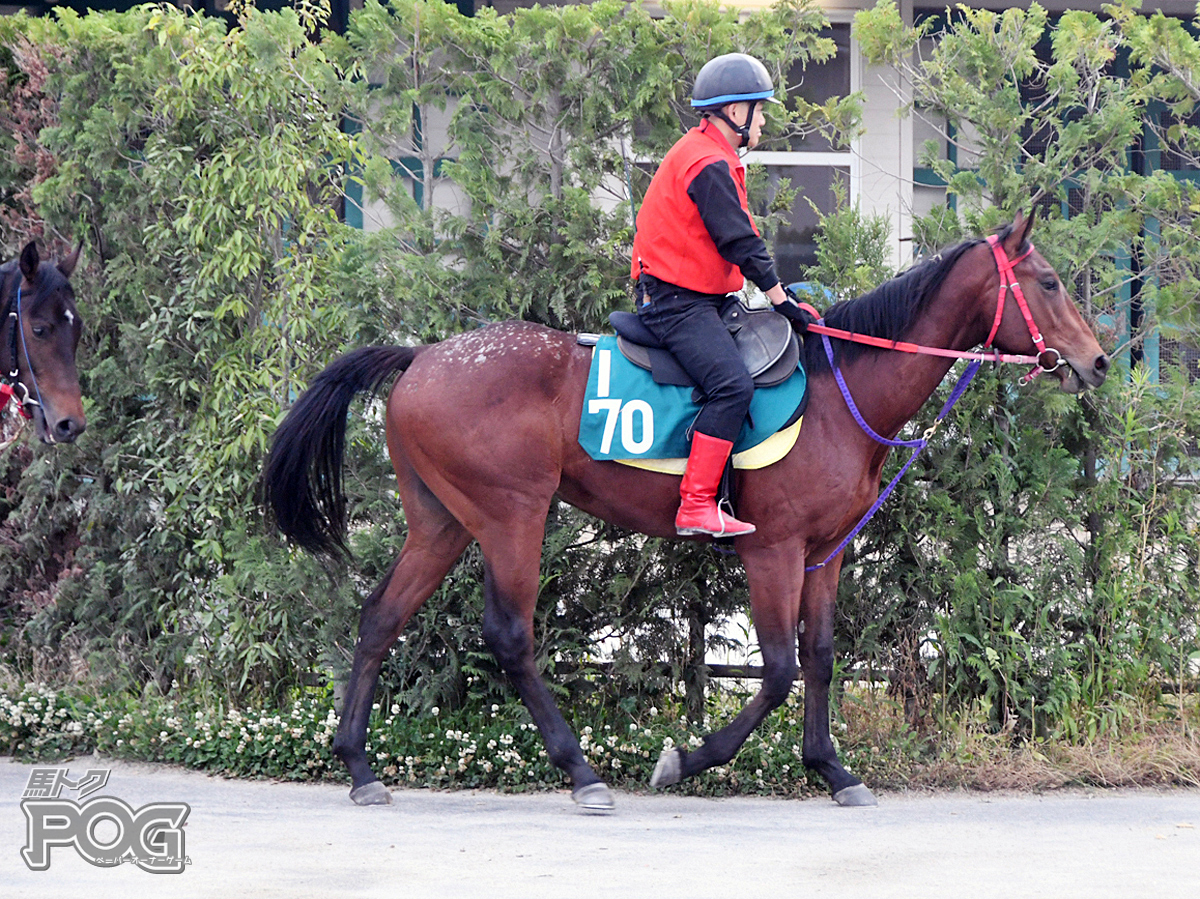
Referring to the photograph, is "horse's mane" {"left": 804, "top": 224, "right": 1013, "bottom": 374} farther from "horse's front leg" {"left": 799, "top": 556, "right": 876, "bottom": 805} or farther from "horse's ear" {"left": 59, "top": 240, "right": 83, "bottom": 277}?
"horse's ear" {"left": 59, "top": 240, "right": 83, "bottom": 277}

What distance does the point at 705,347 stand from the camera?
5.11 metres

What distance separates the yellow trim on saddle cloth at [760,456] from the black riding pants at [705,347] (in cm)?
13

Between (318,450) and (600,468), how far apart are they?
1211 millimetres

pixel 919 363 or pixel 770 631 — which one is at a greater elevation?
pixel 919 363

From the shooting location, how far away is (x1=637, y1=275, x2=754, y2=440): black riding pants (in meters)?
5.04

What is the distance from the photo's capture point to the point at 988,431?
5.83m

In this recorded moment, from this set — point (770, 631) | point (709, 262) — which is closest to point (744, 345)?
point (709, 262)

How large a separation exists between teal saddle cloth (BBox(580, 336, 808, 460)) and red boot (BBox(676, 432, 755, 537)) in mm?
149

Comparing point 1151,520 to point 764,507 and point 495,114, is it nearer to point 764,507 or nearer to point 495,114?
point 764,507

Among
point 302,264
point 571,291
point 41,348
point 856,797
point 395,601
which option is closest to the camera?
point 856,797

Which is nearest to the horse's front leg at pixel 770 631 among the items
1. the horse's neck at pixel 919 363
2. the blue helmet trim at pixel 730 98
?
the horse's neck at pixel 919 363

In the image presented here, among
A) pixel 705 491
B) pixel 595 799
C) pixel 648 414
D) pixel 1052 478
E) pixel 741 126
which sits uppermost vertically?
pixel 741 126

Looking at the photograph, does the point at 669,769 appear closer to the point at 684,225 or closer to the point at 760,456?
the point at 760,456

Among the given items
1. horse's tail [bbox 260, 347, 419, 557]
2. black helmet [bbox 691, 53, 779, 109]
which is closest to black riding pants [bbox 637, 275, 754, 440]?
black helmet [bbox 691, 53, 779, 109]
